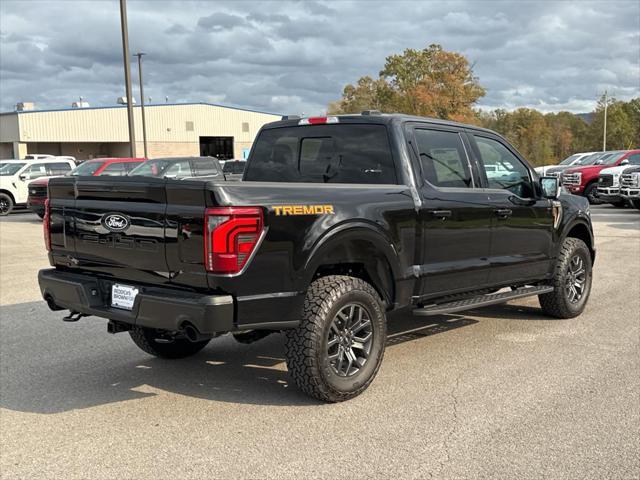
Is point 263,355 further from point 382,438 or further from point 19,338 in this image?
point 19,338

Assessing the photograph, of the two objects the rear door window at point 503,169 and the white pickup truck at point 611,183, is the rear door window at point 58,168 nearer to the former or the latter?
the white pickup truck at point 611,183

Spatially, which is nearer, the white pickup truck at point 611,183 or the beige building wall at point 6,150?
the white pickup truck at point 611,183

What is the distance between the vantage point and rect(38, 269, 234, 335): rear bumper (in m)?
3.90

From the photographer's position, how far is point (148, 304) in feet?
13.5

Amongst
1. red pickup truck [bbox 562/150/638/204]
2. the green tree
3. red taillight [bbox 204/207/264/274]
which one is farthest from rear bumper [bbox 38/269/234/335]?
the green tree

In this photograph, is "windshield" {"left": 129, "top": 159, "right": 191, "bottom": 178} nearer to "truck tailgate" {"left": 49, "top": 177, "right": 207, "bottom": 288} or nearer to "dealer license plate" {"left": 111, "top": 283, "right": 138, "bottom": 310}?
"truck tailgate" {"left": 49, "top": 177, "right": 207, "bottom": 288}

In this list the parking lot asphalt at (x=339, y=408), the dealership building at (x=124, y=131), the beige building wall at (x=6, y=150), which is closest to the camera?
the parking lot asphalt at (x=339, y=408)

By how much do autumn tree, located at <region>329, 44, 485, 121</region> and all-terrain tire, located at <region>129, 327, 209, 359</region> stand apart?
5041 centimetres

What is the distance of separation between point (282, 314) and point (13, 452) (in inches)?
67.8

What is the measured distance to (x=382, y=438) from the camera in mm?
3902

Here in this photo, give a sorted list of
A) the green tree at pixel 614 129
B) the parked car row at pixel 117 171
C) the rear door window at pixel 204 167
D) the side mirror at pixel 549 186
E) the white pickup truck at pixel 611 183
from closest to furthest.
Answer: the side mirror at pixel 549 186 < the parked car row at pixel 117 171 < the rear door window at pixel 204 167 < the white pickup truck at pixel 611 183 < the green tree at pixel 614 129

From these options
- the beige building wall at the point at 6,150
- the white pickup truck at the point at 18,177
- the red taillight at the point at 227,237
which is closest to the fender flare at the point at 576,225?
the red taillight at the point at 227,237

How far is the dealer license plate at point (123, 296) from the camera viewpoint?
427cm

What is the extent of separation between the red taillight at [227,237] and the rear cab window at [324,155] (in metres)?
1.56
